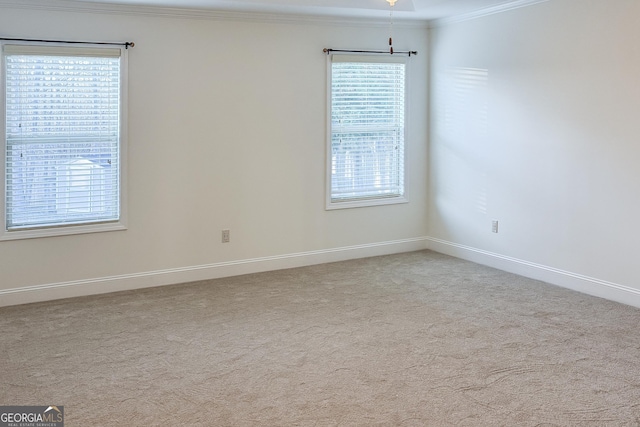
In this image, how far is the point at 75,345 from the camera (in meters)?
3.94

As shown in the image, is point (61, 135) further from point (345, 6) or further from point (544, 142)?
point (544, 142)

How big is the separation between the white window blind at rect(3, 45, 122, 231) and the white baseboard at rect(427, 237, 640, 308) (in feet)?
11.3

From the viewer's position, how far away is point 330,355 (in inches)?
149

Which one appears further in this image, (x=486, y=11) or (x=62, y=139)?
(x=486, y=11)

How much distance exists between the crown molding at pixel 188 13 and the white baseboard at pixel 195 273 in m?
2.21

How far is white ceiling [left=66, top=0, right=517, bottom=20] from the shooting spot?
5.13 meters

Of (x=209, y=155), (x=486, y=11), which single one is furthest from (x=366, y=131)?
(x=209, y=155)

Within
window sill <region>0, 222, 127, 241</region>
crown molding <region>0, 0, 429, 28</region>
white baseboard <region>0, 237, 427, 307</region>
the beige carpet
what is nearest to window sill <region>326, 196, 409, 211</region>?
white baseboard <region>0, 237, 427, 307</region>

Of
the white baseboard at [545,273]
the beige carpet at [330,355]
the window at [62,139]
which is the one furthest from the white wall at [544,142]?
the window at [62,139]

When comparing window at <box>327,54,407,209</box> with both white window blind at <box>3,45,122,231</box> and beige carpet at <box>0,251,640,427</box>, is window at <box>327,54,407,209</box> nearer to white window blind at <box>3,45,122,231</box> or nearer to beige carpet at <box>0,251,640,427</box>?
beige carpet at <box>0,251,640,427</box>

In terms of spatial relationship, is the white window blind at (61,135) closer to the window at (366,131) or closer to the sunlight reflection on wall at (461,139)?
the window at (366,131)

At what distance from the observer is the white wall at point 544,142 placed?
473 centimetres

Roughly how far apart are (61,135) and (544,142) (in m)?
4.11

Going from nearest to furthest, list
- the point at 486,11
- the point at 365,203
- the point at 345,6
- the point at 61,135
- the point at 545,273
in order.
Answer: the point at 61,135, the point at 545,273, the point at 345,6, the point at 486,11, the point at 365,203
